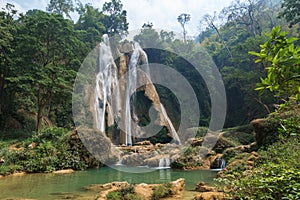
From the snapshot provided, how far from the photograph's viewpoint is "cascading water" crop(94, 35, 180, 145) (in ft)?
64.2

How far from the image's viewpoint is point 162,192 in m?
5.26

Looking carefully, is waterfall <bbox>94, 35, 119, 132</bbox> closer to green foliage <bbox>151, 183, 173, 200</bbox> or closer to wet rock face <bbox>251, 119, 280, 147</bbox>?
wet rock face <bbox>251, 119, 280, 147</bbox>

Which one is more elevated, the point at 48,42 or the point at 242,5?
the point at 242,5

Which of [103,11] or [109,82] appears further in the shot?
[103,11]

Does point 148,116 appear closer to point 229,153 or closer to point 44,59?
point 44,59

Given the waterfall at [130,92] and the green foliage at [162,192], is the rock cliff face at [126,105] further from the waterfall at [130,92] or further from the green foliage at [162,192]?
the green foliage at [162,192]

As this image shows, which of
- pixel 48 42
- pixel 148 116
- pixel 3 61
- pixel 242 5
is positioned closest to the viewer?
pixel 3 61

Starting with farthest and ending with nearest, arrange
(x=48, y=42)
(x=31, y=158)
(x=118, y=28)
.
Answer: (x=118, y=28) < (x=48, y=42) < (x=31, y=158)

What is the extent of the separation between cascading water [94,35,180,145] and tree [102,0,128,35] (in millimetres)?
9155

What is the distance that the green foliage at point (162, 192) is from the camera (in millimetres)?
5164

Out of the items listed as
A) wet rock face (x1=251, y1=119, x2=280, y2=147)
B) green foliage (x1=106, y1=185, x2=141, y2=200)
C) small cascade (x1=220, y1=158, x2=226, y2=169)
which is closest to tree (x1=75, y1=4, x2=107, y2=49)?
small cascade (x1=220, y1=158, x2=226, y2=169)

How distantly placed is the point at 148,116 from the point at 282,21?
70.7 ft

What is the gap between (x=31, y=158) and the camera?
36.7 ft

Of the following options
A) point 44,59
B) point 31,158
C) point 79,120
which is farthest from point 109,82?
point 31,158
